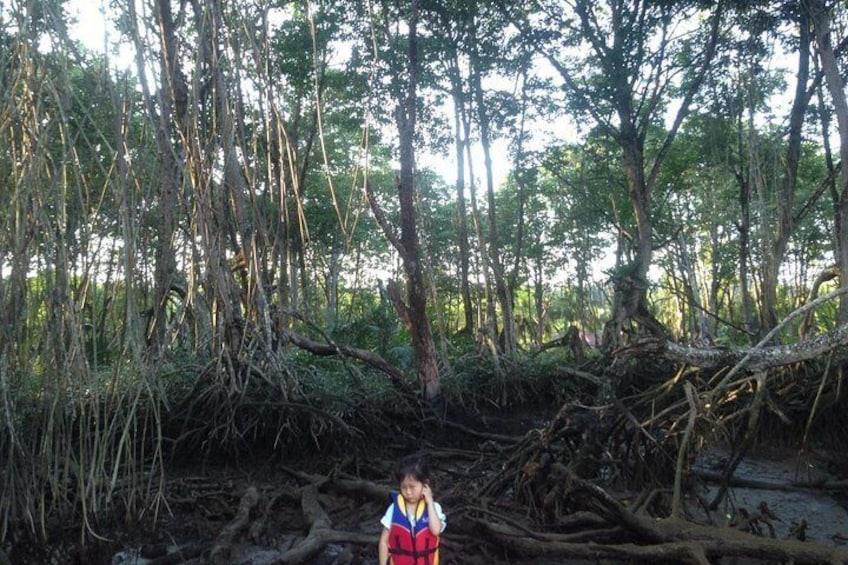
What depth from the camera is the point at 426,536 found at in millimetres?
2652

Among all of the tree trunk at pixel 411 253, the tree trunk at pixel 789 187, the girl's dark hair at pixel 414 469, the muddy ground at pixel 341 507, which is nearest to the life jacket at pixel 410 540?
the girl's dark hair at pixel 414 469

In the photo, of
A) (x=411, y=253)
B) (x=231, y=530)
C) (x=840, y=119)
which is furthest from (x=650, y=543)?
(x=840, y=119)

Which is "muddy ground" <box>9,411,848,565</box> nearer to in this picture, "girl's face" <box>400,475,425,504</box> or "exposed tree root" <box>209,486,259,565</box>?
"exposed tree root" <box>209,486,259,565</box>

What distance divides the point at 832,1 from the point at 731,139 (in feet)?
14.5

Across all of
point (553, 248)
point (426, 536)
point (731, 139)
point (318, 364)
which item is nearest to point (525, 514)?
point (426, 536)

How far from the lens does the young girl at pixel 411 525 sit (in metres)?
2.63

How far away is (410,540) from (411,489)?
0.20 meters

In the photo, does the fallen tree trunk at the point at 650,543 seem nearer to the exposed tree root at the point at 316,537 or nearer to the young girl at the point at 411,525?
the exposed tree root at the point at 316,537

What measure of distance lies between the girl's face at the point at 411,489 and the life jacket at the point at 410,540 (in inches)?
1.5

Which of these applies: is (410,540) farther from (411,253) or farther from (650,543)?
(411,253)

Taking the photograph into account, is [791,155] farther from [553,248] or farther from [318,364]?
[553,248]

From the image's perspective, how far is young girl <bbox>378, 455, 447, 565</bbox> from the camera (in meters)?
2.63

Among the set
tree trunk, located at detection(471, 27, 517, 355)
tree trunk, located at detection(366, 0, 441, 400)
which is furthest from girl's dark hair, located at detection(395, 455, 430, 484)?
tree trunk, located at detection(471, 27, 517, 355)

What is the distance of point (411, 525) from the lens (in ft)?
8.68
